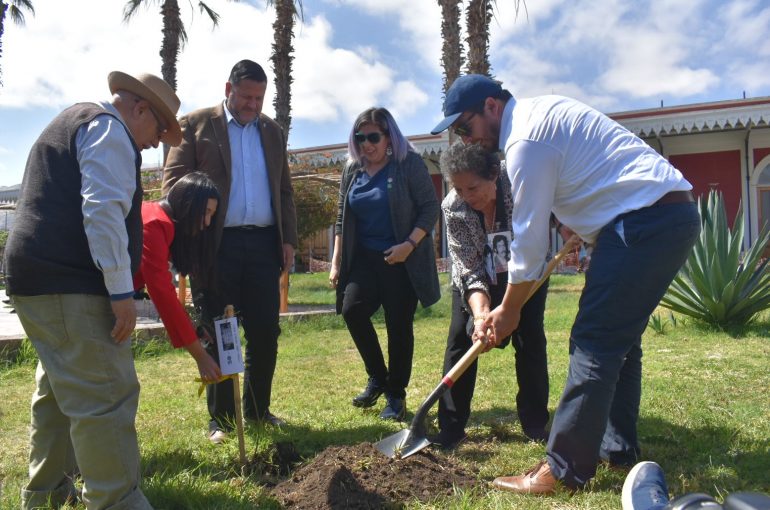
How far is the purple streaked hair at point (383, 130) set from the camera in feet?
13.3

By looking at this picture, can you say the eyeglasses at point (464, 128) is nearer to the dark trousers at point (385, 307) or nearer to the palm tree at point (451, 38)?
the dark trousers at point (385, 307)

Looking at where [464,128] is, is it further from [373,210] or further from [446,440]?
[446,440]

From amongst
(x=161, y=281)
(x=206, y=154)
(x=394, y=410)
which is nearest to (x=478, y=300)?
(x=394, y=410)

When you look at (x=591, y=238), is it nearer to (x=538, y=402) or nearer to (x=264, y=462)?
(x=538, y=402)

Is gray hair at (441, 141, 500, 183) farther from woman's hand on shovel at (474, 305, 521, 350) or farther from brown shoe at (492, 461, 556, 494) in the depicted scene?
brown shoe at (492, 461, 556, 494)

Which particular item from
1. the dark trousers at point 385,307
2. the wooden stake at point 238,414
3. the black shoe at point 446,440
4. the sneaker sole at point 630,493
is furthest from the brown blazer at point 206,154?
the sneaker sole at point 630,493

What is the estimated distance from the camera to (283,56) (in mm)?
12578

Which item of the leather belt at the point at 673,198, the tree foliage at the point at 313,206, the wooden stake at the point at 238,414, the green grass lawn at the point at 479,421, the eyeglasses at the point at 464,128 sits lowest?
the green grass lawn at the point at 479,421

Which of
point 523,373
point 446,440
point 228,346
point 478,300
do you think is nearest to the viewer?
point 228,346

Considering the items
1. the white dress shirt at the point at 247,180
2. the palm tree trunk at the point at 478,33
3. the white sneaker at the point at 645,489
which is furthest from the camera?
the palm tree trunk at the point at 478,33

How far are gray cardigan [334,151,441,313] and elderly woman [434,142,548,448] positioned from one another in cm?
56

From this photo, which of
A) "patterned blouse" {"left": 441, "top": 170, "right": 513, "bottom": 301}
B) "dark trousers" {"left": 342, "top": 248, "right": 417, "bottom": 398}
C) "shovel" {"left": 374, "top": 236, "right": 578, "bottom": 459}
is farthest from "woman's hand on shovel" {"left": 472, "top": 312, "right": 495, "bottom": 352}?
"dark trousers" {"left": 342, "top": 248, "right": 417, "bottom": 398}

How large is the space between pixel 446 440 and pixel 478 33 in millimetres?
8762

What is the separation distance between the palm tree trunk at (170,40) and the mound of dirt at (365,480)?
13.3 m
